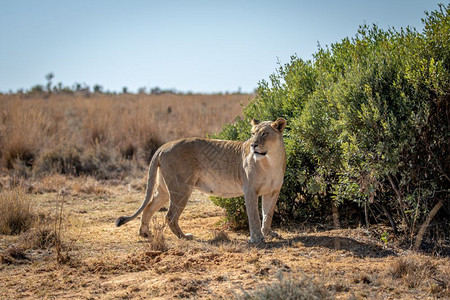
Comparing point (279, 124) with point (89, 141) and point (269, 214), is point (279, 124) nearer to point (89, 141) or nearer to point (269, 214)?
point (269, 214)

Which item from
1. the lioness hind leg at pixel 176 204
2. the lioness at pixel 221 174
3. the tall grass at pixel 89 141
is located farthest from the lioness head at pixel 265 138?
the tall grass at pixel 89 141

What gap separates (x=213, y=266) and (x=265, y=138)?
2.05 metres

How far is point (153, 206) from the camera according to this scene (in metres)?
8.55

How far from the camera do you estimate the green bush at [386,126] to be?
6.43 meters

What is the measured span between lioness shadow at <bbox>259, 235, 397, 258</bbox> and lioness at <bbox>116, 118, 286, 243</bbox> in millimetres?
387

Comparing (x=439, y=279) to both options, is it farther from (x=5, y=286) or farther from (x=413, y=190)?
(x=5, y=286)

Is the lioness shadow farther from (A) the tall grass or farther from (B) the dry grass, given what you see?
(A) the tall grass

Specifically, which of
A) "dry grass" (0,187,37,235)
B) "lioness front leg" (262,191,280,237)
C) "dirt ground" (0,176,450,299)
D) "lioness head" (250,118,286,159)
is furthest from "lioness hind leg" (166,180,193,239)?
"dry grass" (0,187,37,235)

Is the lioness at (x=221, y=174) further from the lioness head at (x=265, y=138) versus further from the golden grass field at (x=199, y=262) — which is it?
the golden grass field at (x=199, y=262)

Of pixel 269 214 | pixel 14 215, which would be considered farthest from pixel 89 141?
pixel 269 214

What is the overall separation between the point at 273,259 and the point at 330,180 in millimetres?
2192

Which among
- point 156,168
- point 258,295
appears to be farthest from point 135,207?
point 258,295

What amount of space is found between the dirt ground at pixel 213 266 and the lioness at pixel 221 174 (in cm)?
43

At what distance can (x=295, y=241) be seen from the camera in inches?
295
